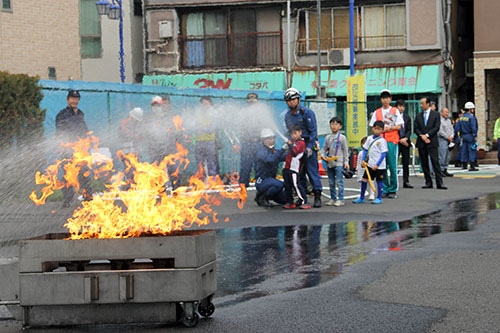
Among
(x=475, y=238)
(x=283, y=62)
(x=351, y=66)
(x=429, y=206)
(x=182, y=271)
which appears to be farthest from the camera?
(x=283, y=62)

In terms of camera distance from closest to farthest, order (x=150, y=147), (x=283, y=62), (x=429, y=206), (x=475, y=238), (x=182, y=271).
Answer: (x=182, y=271) → (x=475, y=238) → (x=429, y=206) → (x=150, y=147) → (x=283, y=62)

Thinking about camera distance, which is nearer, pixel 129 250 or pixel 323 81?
pixel 129 250

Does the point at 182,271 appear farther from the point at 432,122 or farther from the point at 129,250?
the point at 432,122

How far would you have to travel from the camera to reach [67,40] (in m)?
34.4

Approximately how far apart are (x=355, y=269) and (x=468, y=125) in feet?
59.3

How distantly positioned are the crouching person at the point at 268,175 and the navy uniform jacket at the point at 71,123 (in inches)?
128

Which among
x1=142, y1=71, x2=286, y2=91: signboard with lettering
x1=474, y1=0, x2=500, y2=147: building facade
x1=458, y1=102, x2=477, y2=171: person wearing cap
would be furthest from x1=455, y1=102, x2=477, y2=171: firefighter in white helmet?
Result: x1=142, y1=71, x2=286, y2=91: signboard with lettering

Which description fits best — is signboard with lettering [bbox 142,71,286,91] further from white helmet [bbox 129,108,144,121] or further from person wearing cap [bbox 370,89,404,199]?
white helmet [bbox 129,108,144,121]

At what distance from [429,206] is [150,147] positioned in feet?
19.1

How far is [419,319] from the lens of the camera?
5.68 m

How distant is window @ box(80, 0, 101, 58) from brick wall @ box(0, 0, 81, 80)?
1101 millimetres

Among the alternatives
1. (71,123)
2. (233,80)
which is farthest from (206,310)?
(233,80)

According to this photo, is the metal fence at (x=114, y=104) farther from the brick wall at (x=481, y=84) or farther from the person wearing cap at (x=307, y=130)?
the brick wall at (x=481, y=84)

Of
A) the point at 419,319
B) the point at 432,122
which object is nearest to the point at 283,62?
the point at 432,122
